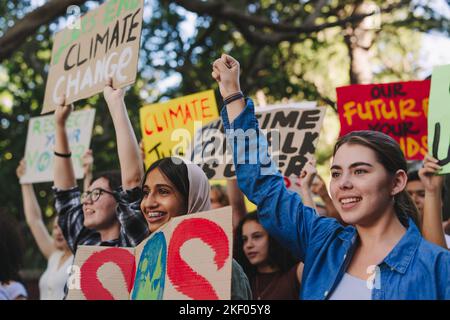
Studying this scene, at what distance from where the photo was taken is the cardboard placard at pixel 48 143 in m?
5.06

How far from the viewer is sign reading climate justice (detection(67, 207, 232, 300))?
218cm

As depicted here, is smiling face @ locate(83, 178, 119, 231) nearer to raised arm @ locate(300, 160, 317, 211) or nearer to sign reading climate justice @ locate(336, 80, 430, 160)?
raised arm @ locate(300, 160, 317, 211)

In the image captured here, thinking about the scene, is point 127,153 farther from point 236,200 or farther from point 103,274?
point 236,200

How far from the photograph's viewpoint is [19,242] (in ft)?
12.5

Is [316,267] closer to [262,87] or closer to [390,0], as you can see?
[262,87]

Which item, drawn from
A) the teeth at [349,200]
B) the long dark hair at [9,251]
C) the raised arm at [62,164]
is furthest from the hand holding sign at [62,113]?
the teeth at [349,200]

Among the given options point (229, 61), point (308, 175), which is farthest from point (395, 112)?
point (229, 61)

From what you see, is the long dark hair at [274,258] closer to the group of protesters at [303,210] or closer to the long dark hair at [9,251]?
the group of protesters at [303,210]

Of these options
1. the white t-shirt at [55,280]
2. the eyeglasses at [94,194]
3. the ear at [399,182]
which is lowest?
the white t-shirt at [55,280]

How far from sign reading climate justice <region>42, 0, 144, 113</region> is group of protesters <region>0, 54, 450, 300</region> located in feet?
0.56

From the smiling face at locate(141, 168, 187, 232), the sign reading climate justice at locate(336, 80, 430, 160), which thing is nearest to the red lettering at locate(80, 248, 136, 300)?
the smiling face at locate(141, 168, 187, 232)

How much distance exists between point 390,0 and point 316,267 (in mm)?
8559
